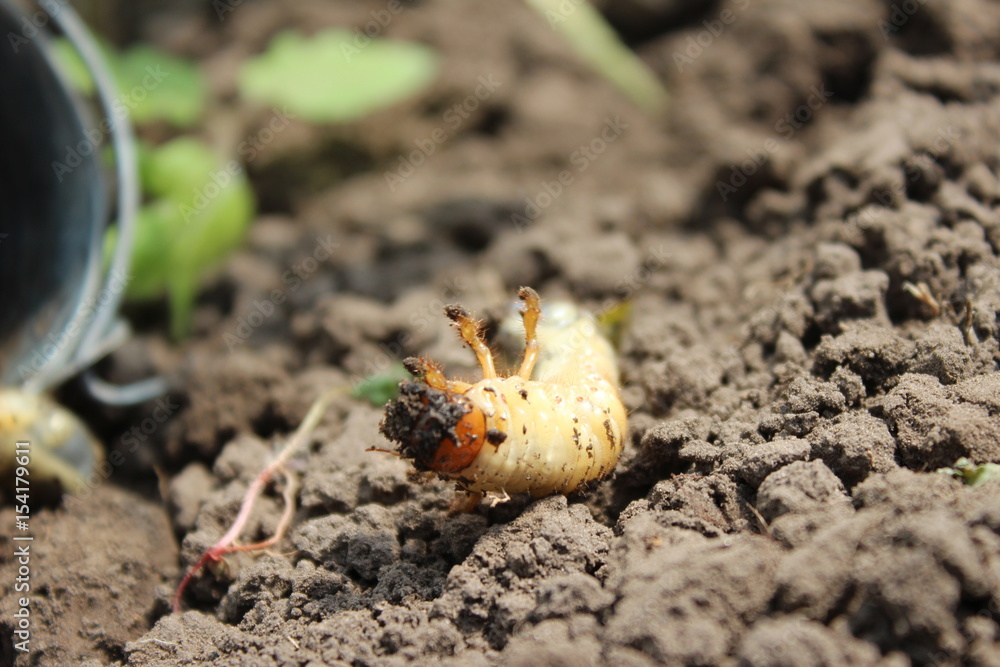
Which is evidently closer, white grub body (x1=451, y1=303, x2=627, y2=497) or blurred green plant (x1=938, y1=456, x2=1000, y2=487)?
blurred green plant (x1=938, y1=456, x2=1000, y2=487)

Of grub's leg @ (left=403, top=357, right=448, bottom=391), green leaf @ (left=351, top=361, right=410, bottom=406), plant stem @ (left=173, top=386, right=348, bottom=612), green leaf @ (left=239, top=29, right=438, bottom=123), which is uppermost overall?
green leaf @ (left=239, top=29, right=438, bottom=123)

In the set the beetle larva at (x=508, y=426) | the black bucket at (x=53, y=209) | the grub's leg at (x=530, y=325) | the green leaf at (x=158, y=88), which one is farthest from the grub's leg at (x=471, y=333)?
the green leaf at (x=158, y=88)

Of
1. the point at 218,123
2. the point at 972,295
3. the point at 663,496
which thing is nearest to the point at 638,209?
the point at 972,295

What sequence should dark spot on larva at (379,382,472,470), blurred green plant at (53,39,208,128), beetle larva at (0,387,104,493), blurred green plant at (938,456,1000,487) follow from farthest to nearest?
1. blurred green plant at (53,39,208,128)
2. beetle larva at (0,387,104,493)
3. dark spot on larva at (379,382,472,470)
4. blurred green plant at (938,456,1000,487)

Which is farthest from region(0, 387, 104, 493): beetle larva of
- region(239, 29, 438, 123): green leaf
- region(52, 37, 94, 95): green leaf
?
region(239, 29, 438, 123): green leaf

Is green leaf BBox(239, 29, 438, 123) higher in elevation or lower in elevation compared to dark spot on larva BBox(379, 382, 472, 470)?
higher

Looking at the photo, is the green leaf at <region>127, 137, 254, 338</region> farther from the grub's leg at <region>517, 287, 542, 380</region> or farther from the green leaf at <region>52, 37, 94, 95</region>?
the grub's leg at <region>517, 287, 542, 380</region>
